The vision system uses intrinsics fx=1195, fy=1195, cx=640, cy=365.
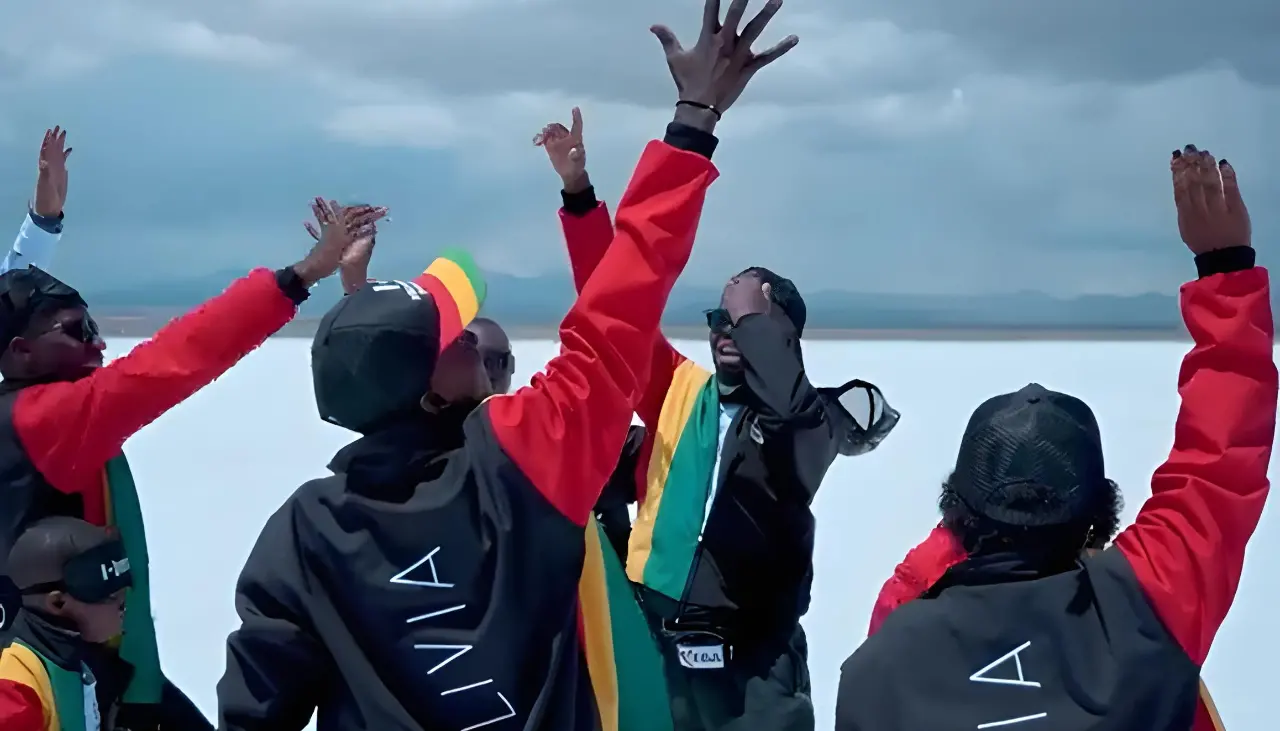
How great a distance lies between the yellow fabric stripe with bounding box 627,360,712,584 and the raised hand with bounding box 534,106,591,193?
1.80 feet

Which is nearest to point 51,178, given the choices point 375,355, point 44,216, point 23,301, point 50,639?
point 44,216

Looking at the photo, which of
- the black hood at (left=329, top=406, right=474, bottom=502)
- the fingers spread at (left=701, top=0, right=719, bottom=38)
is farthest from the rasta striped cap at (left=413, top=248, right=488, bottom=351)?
the fingers spread at (left=701, top=0, right=719, bottom=38)

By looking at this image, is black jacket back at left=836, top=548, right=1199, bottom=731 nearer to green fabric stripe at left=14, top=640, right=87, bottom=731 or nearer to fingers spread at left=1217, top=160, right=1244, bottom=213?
fingers spread at left=1217, top=160, right=1244, bottom=213

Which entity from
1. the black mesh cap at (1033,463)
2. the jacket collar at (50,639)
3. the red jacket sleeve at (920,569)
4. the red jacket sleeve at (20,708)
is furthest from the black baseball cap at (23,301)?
the black mesh cap at (1033,463)

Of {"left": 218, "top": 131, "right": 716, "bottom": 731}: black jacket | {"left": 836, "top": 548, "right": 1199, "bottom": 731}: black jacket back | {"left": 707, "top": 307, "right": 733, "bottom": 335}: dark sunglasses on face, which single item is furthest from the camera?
{"left": 707, "top": 307, "right": 733, "bottom": 335}: dark sunglasses on face

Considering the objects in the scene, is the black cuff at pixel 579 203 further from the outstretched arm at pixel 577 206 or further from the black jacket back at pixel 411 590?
the black jacket back at pixel 411 590

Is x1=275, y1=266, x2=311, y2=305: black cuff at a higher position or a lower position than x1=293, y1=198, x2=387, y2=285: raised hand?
lower

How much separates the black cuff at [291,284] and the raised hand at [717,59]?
1.00m

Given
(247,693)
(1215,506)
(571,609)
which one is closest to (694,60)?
(571,609)

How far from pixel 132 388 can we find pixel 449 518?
2.92 ft

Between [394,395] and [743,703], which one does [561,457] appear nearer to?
[394,395]

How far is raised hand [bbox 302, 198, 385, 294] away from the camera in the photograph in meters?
2.45

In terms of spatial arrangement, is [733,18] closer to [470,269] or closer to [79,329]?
[470,269]

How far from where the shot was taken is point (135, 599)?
7.72 feet
